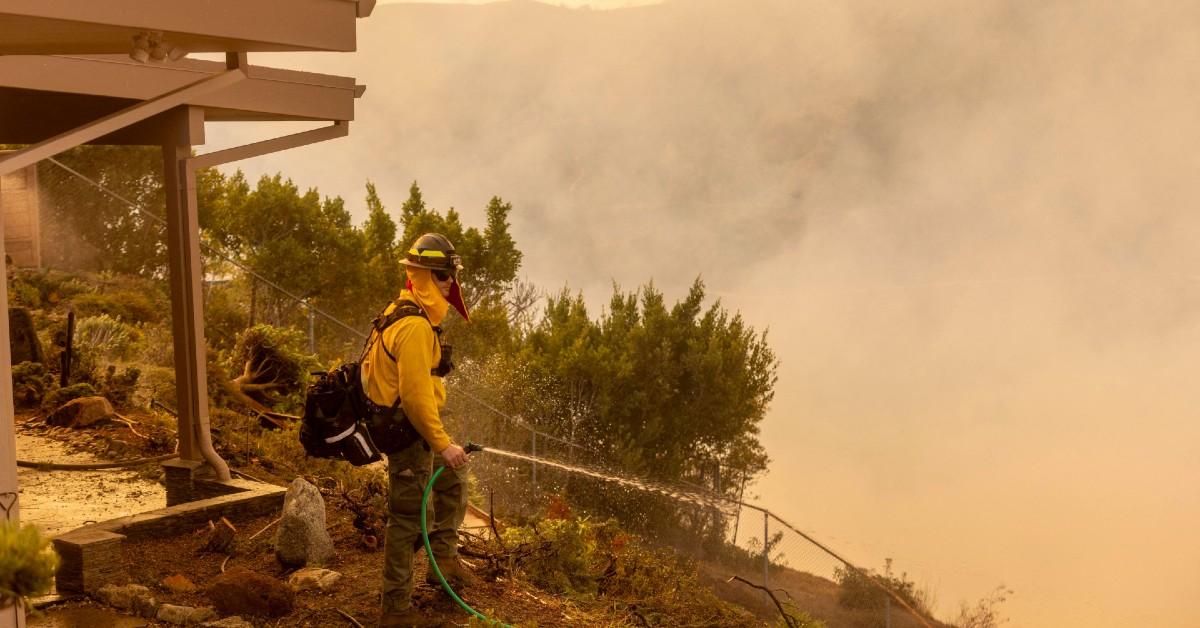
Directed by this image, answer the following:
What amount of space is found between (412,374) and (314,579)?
1975 millimetres

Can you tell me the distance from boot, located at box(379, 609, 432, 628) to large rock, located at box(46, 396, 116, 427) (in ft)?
18.1

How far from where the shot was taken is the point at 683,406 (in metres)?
42.7

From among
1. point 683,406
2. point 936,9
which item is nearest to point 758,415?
point 683,406

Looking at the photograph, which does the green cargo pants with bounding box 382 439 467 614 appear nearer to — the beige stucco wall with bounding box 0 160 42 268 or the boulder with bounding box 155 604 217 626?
the boulder with bounding box 155 604 217 626

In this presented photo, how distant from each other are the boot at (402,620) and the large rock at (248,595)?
61cm

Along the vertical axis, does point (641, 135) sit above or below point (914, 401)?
above

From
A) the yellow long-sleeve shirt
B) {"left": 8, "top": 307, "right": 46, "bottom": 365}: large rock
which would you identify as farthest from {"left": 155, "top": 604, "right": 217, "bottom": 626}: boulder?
{"left": 8, "top": 307, "right": 46, "bottom": 365}: large rock

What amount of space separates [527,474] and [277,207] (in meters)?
14.0

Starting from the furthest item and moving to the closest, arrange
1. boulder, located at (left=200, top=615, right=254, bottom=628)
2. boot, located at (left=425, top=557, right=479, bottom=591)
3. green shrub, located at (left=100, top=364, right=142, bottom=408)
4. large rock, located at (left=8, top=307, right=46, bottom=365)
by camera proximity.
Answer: large rock, located at (left=8, top=307, right=46, bottom=365)
green shrub, located at (left=100, top=364, right=142, bottom=408)
boot, located at (left=425, top=557, right=479, bottom=591)
boulder, located at (left=200, top=615, right=254, bottom=628)

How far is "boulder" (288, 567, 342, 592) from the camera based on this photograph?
6.59 metres

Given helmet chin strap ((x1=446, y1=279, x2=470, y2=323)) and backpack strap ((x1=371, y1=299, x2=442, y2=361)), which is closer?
backpack strap ((x1=371, y1=299, x2=442, y2=361))

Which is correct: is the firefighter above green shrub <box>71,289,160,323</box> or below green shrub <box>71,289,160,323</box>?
below

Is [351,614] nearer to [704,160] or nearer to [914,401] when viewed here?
[914,401]

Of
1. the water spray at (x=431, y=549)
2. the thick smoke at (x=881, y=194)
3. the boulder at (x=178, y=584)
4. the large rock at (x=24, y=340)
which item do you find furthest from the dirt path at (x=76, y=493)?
the thick smoke at (x=881, y=194)
